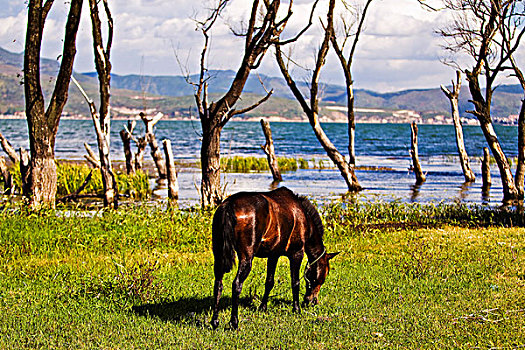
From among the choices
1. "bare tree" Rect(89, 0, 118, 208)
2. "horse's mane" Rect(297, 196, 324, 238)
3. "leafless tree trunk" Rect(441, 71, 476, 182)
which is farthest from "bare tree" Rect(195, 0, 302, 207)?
"leafless tree trunk" Rect(441, 71, 476, 182)

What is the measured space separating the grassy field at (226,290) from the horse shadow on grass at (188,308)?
0.06ft

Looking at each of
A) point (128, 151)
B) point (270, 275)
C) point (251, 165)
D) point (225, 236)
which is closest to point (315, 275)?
point (270, 275)

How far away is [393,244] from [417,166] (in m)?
20.5

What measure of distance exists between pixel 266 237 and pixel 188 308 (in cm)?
173

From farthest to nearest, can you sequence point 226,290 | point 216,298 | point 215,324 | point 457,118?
1. point 457,118
2. point 226,290
3. point 215,324
4. point 216,298

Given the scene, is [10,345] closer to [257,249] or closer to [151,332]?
[151,332]

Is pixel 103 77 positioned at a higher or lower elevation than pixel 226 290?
higher

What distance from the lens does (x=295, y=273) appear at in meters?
7.81

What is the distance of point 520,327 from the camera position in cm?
718

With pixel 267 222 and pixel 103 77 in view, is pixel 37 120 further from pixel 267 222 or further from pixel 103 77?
pixel 267 222

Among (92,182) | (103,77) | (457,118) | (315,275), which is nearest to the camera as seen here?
(315,275)

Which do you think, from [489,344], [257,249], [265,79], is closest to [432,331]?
[489,344]

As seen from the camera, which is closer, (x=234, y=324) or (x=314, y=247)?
(x=234, y=324)

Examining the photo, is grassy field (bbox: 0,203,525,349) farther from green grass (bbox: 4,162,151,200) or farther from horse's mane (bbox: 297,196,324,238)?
green grass (bbox: 4,162,151,200)
